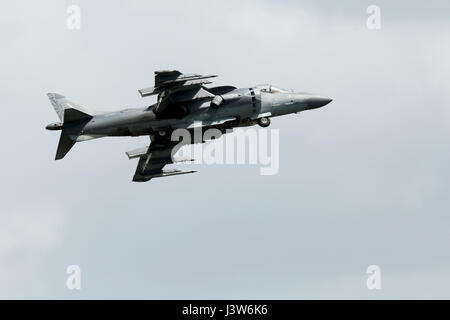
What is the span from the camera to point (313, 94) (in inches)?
2867

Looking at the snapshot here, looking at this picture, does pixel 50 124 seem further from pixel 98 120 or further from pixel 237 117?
pixel 237 117

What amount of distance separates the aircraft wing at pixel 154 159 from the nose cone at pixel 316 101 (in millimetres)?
8075

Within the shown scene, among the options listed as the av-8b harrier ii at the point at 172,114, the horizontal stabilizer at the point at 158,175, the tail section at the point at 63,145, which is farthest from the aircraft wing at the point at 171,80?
the tail section at the point at 63,145

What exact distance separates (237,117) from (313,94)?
5.35 meters

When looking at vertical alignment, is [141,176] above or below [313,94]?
below

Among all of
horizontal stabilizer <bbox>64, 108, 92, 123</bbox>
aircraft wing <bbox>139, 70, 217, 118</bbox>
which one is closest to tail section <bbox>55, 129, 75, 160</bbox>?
horizontal stabilizer <bbox>64, 108, 92, 123</bbox>

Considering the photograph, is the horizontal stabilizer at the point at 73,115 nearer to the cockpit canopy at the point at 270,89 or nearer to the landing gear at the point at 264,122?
the landing gear at the point at 264,122

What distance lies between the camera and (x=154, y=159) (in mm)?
71562

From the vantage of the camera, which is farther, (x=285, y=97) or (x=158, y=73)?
(x=285, y=97)

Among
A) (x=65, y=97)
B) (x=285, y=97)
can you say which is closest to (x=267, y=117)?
(x=285, y=97)

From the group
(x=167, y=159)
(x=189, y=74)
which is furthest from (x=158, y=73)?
(x=167, y=159)

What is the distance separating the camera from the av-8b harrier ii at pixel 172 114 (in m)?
68.8

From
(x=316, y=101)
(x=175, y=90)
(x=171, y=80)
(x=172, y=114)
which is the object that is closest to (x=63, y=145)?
(x=172, y=114)

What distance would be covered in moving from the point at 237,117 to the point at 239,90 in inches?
61.1
